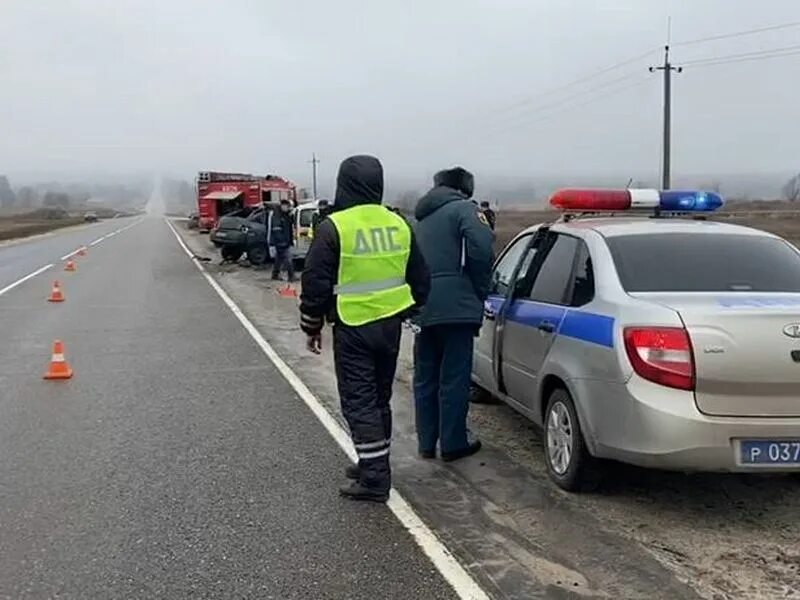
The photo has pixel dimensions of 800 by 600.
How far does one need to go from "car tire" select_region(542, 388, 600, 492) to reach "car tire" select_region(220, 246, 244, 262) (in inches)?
876

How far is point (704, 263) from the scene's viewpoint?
522cm

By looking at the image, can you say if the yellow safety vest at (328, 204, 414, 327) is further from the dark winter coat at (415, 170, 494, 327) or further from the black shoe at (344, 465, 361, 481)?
the black shoe at (344, 465, 361, 481)

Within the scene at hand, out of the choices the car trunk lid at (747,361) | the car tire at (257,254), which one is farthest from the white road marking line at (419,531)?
the car tire at (257,254)

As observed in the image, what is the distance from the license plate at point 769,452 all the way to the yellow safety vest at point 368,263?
6.51ft

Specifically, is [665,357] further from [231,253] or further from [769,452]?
[231,253]

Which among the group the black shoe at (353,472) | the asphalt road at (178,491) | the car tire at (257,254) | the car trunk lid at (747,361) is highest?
the car trunk lid at (747,361)

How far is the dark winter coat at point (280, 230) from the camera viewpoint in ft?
67.2

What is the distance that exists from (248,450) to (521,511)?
2177 mm

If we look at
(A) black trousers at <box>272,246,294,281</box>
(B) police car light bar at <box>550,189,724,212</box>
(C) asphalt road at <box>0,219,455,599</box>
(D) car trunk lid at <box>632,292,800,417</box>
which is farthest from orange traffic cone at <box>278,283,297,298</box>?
(D) car trunk lid at <box>632,292,800,417</box>

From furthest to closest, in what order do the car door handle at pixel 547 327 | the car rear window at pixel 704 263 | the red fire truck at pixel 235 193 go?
the red fire truck at pixel 235 193, the car door handle at pixel 547 327, the car rear window at pixel 704 263

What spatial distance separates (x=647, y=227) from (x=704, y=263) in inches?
22.3

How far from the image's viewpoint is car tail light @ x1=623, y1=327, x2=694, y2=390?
14.8ft

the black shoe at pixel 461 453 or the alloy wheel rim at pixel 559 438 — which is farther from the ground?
the alloy wheel rim at pixel 559 438

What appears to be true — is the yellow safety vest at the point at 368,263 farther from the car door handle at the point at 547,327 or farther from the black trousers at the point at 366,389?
the car door handle at the point at 547,327
